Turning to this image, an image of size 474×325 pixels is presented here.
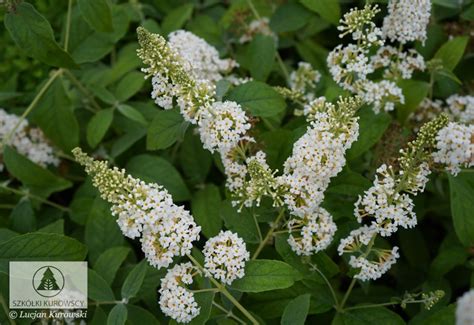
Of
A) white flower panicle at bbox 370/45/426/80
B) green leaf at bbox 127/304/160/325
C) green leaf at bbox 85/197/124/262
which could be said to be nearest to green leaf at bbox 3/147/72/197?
green leaf at bbox 85/197/124/262

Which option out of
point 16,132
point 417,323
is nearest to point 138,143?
point 16,132

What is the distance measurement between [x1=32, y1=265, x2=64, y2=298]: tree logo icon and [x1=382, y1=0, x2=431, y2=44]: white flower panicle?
201 cm

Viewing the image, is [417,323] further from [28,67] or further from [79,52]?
[28,67]

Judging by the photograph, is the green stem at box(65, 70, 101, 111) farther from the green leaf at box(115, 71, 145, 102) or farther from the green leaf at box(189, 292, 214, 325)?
the green leaf at box(189, 292, 214, 325)

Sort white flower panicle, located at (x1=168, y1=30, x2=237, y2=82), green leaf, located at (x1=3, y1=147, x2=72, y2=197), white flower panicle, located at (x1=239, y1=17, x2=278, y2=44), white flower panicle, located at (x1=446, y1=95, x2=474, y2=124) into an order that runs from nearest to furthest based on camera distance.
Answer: white flower panicle, located at (x1=446, y1=95, x2=474, y2=124)
white flower panicle, located at (x1=168, y1=30, x2=237, y2=82)
green leaf, located at (x1=3, y1=147, x2=72, y2=197)
white flower panicle, located at (x1=239, y1=17, x2=278, y2=44)

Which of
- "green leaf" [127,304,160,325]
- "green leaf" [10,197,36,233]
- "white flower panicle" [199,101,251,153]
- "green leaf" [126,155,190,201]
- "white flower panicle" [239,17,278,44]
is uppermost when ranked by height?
"white flower panicle" [239,17,278,44]

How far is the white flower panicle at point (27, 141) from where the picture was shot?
10.8ft

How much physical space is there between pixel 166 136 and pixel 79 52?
1.30 m

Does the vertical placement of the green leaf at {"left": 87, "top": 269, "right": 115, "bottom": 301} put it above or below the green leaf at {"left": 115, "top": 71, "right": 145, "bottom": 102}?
below

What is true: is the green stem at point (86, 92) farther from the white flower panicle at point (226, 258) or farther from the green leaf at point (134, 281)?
the white flower panicle at point (226, 258)

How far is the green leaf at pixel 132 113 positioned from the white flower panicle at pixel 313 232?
1.23 m

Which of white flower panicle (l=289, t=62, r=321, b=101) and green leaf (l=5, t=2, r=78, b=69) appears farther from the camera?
white flower panicle (l=289, t=62, r=321, b=101)

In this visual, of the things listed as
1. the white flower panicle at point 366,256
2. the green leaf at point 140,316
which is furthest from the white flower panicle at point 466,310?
the green leaf at point 140,316

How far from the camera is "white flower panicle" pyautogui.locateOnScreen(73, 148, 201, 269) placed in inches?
77.9
